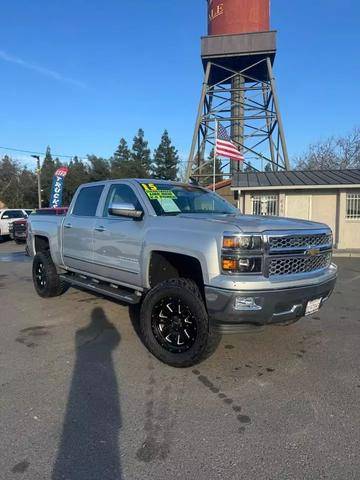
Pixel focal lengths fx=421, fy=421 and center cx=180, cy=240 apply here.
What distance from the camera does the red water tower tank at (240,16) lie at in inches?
999

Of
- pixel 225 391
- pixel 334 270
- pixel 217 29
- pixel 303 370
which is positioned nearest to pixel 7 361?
pixel 225 391

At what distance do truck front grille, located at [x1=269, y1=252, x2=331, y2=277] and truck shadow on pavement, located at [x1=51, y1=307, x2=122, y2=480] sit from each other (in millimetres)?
1920

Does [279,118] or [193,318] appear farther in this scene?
[279,118]

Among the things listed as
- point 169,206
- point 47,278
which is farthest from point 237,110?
point 169,206

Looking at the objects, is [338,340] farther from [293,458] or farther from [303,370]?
[293,458]

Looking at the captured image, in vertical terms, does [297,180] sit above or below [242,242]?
above

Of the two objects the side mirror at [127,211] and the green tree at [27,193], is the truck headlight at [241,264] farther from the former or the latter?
the green tree at [27,193]

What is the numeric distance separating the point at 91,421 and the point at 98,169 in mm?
60199

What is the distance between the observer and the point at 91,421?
11.0 feet

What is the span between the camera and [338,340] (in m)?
5.39

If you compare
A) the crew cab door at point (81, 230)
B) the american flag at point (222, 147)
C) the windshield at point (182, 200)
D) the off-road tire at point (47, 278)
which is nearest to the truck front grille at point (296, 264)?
the windshield at point (182, 200)

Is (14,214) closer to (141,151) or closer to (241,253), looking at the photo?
(241,253)

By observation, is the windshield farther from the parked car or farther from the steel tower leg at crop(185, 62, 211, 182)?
the steel tower leg at crop(185, 62, 211, 182)

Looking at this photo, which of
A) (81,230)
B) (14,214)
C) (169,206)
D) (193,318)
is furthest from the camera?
(14,214)
